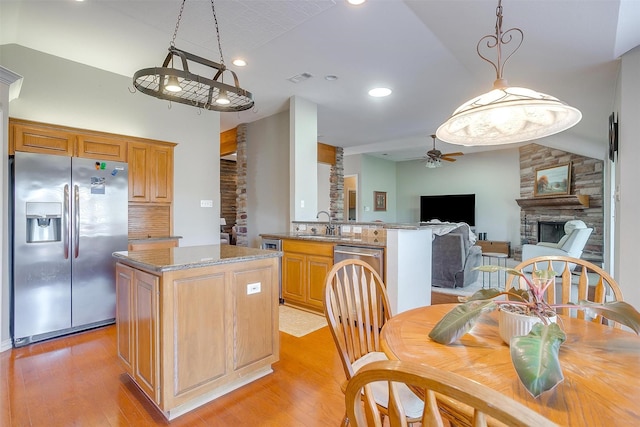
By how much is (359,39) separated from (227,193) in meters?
7.34

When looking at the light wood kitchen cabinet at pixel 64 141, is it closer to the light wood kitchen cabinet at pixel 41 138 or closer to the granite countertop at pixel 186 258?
the light wood kitchen cabinet at pixel 41 138

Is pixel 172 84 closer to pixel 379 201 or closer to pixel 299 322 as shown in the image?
pixel 299 322

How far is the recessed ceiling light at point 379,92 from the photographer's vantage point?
4207 mm

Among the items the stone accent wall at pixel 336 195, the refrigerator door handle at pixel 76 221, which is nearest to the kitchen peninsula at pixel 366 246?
the refrigerator door handle at pixel 76 221

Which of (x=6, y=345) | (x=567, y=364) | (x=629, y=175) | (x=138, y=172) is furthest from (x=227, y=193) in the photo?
(x=567, y=364)

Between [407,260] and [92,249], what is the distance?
10.3ft

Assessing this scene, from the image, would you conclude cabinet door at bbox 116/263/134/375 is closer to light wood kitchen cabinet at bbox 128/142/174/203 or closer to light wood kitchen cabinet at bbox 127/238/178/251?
light wood kitchen cabinet at bbox 127/238/178/251

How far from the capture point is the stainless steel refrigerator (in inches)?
111

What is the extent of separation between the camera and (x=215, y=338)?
1.99m

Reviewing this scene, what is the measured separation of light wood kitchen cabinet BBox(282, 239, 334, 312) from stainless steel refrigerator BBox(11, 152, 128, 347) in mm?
1828

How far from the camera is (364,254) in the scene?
10.3 ft

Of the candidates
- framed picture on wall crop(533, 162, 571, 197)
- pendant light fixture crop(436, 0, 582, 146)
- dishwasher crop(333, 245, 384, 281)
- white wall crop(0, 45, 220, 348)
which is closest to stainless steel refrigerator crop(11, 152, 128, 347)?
white wall crop(0, 45, 220, 348)

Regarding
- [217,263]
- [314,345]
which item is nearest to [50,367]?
[217,263]

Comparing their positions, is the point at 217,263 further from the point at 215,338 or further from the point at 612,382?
the point at 612,382
